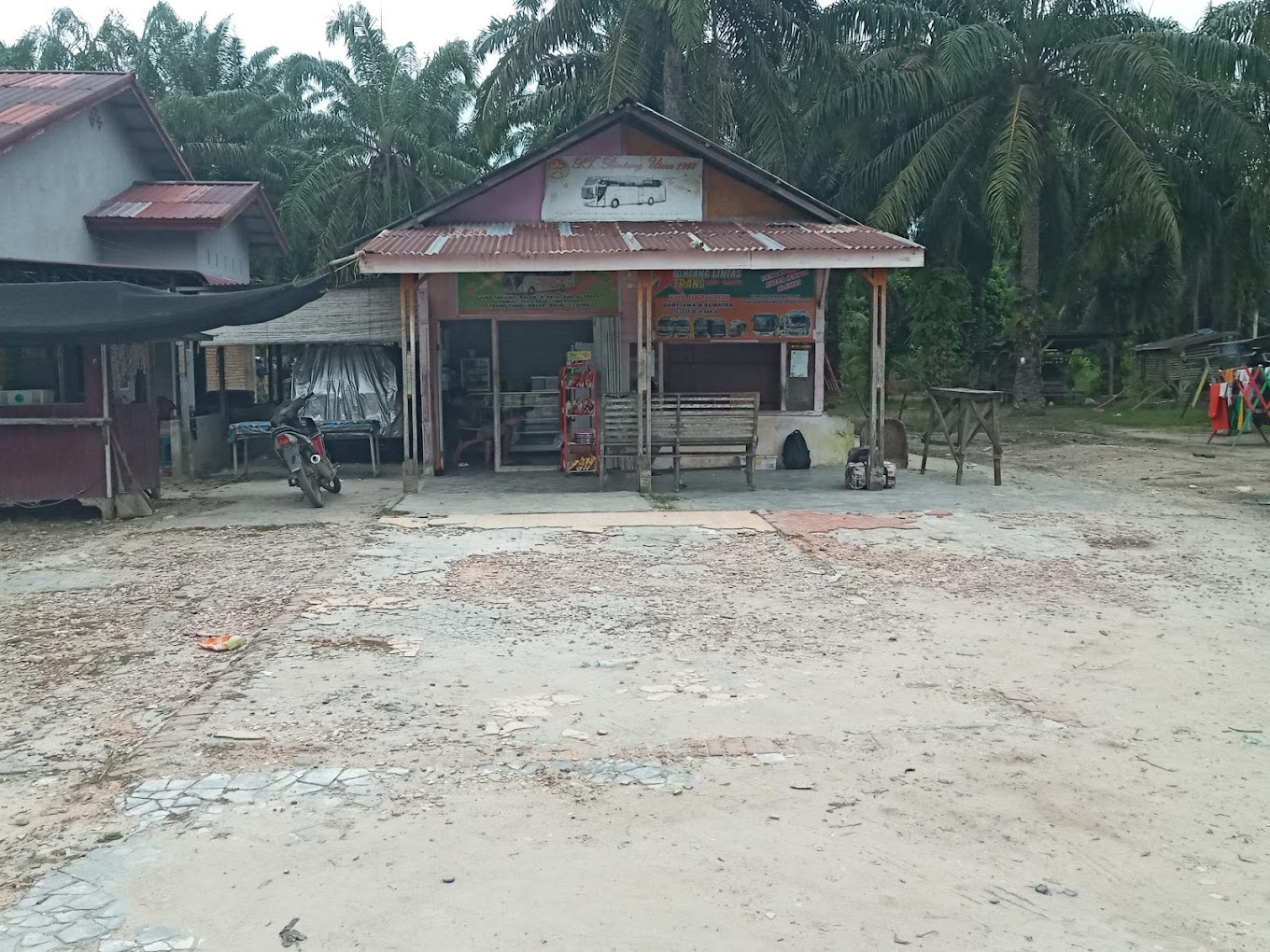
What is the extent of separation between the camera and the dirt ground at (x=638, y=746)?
3.52m

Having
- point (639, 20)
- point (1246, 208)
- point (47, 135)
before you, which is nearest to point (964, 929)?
point (47, 135)

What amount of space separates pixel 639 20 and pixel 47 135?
10385 mm

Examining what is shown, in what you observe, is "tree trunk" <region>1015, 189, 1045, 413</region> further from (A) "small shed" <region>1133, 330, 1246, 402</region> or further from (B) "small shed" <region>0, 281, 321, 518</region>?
(B) "small shed" <region>0, 281, 321, 518</region>

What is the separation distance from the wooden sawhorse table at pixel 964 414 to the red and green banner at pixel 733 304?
196 cm

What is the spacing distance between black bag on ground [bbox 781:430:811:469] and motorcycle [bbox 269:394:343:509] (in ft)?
18.0

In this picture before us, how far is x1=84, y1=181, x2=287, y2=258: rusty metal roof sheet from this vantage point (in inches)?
602

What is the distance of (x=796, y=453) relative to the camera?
14703 millimetres

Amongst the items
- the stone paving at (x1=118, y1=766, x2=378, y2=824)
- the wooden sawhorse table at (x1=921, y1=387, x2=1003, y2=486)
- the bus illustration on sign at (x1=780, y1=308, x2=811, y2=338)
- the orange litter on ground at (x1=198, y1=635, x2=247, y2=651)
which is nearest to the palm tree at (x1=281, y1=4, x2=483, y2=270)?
the bus illustration on sign at (x1=780, y1=308, x2=811, y2=338)

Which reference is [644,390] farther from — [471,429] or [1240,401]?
[1240,401]

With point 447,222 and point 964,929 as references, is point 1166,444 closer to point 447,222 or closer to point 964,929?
point 447,222

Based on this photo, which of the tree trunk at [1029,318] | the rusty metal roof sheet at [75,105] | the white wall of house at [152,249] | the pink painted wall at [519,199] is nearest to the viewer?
the rusty metal roof sheet at [75,105]

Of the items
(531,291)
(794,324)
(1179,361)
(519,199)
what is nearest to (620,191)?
(519,199)

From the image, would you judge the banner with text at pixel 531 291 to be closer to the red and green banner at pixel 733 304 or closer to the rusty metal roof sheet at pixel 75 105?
the red and green banner at pixel 733 304

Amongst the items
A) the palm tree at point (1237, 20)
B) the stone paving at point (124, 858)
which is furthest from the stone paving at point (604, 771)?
the palm tree at point (1237, 20)
